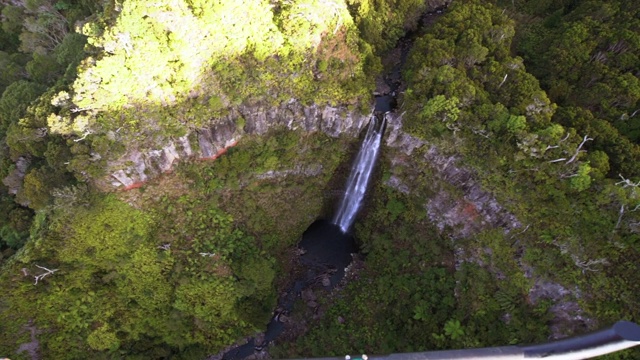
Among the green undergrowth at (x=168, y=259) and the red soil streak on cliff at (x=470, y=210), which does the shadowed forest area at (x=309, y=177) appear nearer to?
the green undergrowth at (x=168, y=259)

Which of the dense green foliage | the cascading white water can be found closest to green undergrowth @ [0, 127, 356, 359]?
the cascading white water

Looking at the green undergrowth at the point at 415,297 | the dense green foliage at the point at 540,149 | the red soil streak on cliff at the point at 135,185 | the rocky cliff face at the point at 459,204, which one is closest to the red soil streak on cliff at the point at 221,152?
the red soil streak on cliff at the point at 135,185

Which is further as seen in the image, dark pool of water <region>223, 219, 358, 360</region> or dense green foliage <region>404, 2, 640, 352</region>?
dark pool of water <region>223, 219, 358, 360</region>

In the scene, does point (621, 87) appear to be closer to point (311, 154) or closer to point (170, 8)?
point (311, 154)

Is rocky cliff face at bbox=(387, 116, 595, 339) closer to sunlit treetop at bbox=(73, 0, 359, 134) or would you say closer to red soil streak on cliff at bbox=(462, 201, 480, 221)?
red soil streak on cliff at bbox=(462, 201, 480, 221)

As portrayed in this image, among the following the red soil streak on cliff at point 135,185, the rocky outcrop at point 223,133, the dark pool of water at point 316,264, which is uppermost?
the rocky outcrop at point 223,133

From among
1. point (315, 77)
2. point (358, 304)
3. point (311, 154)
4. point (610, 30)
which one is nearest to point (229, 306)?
point (358, 304)
